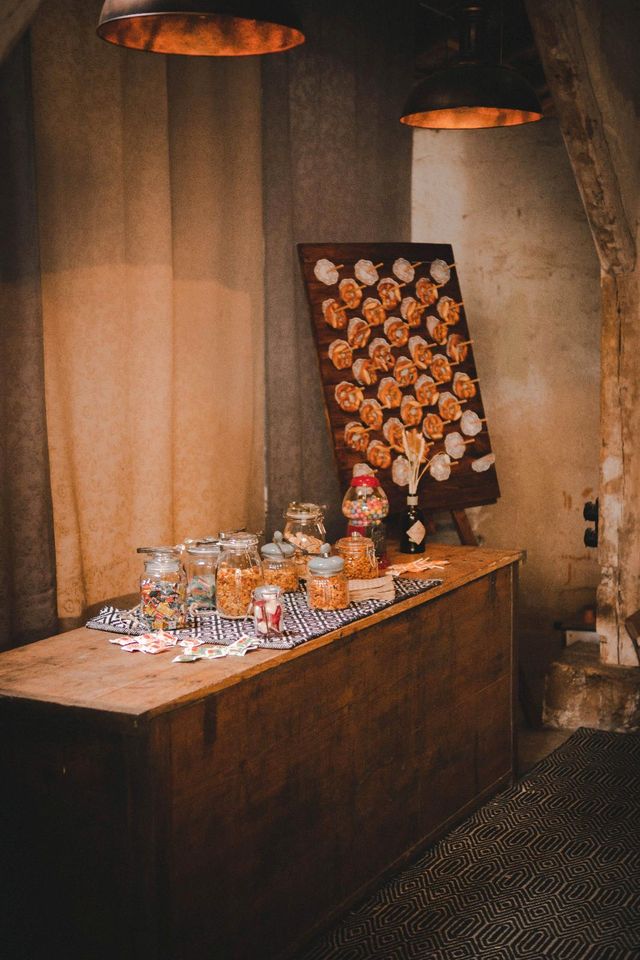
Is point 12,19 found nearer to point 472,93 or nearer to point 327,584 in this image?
point 327,584

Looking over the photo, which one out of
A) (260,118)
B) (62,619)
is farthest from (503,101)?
(62,619)

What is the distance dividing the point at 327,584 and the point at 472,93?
1681 mm

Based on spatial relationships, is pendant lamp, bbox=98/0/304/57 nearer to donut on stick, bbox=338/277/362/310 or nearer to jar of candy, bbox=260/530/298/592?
jar of candy, bbox=260/530/298/592

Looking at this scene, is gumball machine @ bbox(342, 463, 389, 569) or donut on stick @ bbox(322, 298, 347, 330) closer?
gumball machine @ bbox(342, 463, 389, 569)

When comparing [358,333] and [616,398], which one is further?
[616,398]

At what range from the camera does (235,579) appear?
2854mm

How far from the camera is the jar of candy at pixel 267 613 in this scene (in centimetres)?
267

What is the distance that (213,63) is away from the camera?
3564mm

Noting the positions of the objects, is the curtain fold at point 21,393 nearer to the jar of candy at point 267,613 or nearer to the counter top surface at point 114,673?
the counter top surface at point 114,673

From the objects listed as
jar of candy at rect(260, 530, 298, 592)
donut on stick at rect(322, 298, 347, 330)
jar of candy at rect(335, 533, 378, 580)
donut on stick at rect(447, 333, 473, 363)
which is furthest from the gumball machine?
donut on stick at rect(447, 333, 473, 363)

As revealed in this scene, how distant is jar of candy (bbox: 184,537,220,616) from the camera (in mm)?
2918

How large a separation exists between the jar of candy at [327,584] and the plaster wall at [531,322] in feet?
7.24

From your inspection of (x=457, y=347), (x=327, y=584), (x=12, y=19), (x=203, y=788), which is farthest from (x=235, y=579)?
(x=457, y=347)

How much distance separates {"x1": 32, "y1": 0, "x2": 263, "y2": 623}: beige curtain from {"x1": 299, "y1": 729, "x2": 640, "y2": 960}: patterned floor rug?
127 cm
